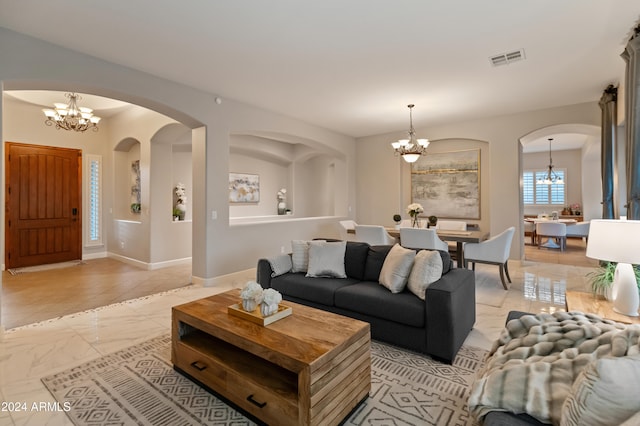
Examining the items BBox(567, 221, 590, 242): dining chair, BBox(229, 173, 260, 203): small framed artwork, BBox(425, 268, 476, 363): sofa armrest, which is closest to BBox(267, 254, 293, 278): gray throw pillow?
BBox(425, 268, 476, 363): sofa armrest

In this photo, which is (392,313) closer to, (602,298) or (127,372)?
(602,298)

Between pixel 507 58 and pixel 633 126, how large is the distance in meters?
1.40

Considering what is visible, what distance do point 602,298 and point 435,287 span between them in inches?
54.8

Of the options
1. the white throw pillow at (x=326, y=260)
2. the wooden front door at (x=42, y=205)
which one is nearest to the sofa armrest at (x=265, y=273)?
the white throw pillow at (x=326, y=260)

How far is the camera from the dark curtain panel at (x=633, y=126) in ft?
9.75

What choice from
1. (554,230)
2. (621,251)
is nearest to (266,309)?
(621,251)

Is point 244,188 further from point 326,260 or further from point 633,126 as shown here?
point 633,126

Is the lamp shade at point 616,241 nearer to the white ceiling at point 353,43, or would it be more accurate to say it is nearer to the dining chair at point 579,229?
the white ceiling at point 353,43

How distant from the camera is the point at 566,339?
1.50 m

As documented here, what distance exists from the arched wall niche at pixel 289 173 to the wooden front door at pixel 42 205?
10.8 feet

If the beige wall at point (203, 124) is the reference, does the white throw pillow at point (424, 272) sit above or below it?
below

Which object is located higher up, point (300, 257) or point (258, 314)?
point (300, 257)

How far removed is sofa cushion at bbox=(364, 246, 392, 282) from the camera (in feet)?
10.8

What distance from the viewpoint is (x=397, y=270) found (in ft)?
9.50
